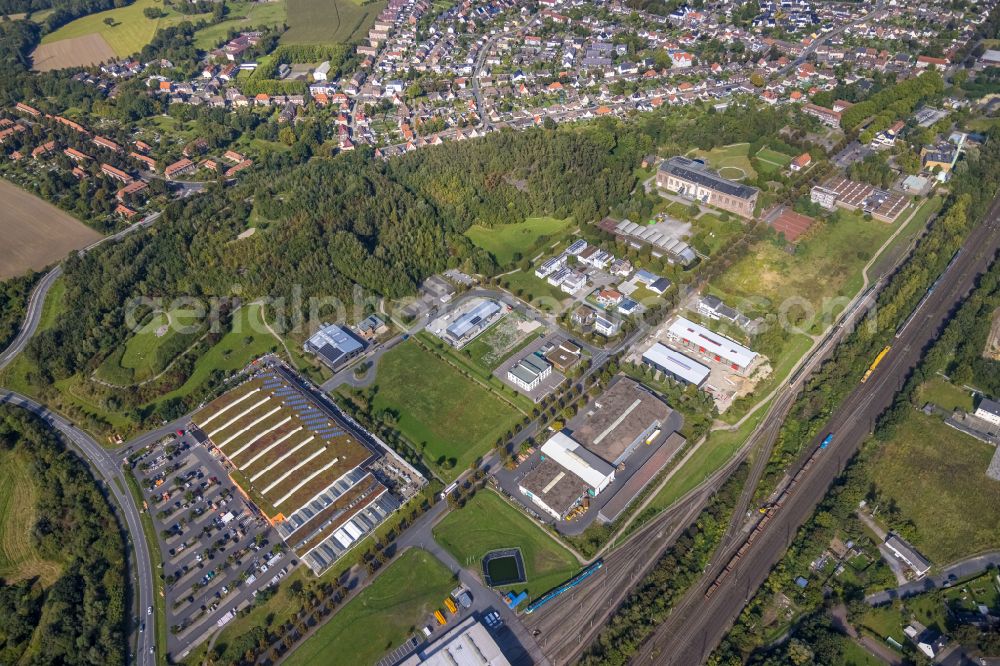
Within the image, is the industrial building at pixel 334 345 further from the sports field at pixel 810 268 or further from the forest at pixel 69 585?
the sports field at pixel 810 268

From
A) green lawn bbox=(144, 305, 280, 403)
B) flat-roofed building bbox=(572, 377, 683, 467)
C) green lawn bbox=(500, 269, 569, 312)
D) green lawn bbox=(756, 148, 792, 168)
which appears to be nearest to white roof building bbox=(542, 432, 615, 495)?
flat-roofed building bbox=(572, 377, 683, 467)

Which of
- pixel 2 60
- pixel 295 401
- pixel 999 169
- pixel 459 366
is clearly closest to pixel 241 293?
pixel 295 401

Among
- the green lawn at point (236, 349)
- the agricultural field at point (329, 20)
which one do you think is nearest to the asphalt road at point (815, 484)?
the green lawn at point (236, 349)

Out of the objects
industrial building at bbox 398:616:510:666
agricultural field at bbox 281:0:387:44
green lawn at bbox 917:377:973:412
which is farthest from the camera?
agricultural field at bbox 281:0:387:44

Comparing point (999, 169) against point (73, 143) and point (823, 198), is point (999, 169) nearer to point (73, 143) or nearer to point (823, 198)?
point (823, 198)

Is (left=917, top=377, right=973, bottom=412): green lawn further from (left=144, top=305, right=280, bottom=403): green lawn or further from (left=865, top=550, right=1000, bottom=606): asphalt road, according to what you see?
(left=144, top=305, right=280, bottom=403): green lawn

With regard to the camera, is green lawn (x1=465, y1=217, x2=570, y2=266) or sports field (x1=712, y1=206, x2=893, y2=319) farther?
green lawn (x1=465, y1=217, x2=570, y2=266)

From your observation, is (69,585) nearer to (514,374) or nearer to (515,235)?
(514,374)
